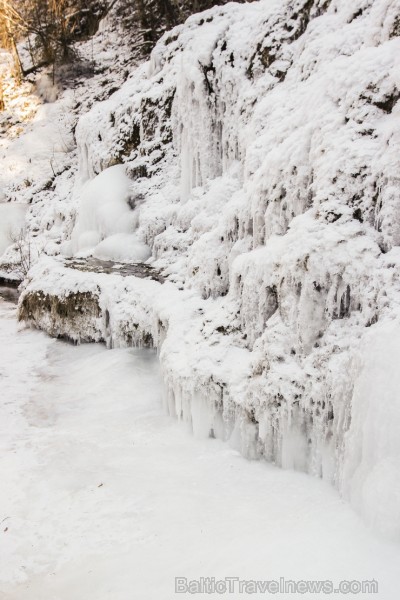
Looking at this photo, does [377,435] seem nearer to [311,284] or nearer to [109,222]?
[311,284]

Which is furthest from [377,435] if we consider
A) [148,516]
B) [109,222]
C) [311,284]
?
[109,222]

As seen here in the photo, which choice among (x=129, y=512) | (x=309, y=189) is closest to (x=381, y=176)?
(x=309, y=189)

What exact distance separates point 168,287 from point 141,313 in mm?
595

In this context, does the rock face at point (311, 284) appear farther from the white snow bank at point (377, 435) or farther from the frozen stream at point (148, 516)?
the frozen stream at point (148, 516)

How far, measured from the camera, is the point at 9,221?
49.3 feet

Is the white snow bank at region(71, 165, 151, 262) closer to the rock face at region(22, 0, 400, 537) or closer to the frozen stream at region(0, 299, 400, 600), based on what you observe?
the rock face at region(22, 0, 400, 537)

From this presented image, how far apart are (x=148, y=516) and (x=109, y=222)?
26.3 ft

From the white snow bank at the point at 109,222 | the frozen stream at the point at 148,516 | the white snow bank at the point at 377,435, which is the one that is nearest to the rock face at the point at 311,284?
the white snow bank at the point at 377,435

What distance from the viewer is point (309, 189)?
440cm

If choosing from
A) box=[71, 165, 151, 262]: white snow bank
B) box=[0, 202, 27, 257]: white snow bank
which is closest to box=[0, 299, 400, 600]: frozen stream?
box=[71, 165, 151, 262]: white snow bank

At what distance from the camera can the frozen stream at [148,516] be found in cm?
280

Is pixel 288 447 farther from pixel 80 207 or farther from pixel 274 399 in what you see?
pixel 80 207

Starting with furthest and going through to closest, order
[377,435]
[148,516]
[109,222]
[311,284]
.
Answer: [109,222] < [311,284] < [148,516] < [377,435]

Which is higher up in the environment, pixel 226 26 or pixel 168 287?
pixel 226 26
